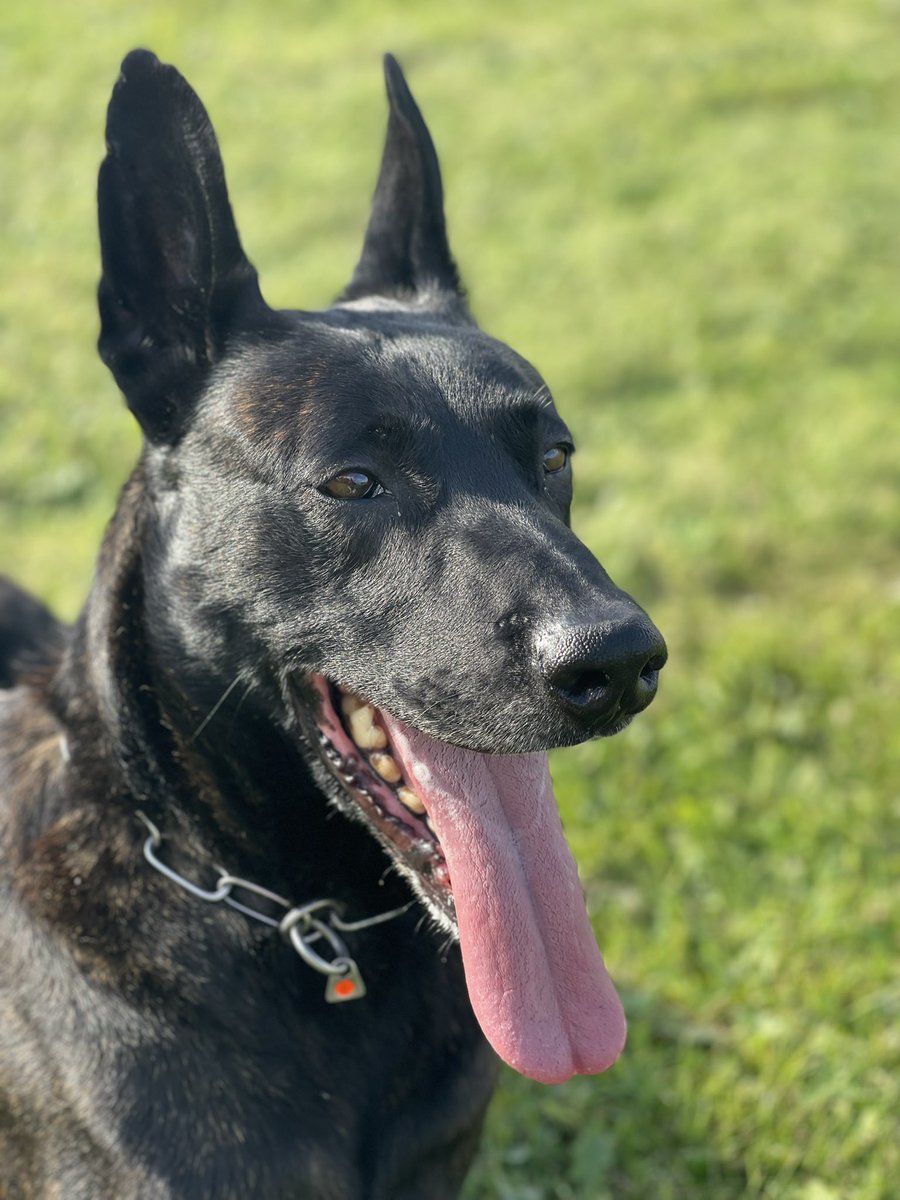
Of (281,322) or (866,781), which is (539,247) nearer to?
(866,781)

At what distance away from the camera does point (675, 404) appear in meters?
6.82

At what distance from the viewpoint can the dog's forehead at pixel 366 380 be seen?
8.50ft

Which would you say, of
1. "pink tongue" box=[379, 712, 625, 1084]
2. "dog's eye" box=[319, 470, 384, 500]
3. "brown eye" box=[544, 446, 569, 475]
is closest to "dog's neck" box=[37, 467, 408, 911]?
"pink tongue" box=[379, 712, 625, 1084]

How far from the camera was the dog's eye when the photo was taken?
254cm

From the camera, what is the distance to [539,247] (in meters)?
8.62

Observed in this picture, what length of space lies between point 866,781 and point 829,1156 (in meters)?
1.44

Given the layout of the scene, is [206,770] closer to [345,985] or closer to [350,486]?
[345,985]

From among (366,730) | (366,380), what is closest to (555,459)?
(366,380)

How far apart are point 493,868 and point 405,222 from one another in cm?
161

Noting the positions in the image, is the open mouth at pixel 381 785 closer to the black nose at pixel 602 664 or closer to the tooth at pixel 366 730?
the tooth at pixel 366 730

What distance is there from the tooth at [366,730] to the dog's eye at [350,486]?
416 mm

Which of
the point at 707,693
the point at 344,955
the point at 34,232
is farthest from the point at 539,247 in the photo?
the point at 344,955

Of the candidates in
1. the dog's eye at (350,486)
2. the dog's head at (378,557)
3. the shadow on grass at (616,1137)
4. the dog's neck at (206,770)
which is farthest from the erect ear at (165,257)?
A: the shadow on grass at (616,1137)

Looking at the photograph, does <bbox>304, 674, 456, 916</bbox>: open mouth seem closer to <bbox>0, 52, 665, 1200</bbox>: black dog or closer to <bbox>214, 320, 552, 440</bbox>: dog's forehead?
<bbox>0, 52, 665, 1200</bbox>: black dog
